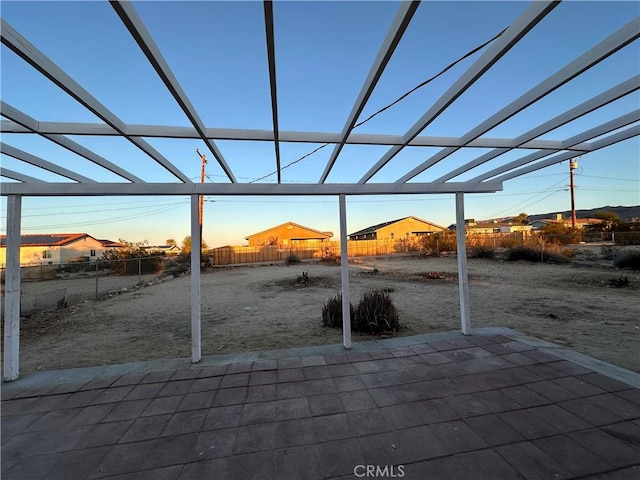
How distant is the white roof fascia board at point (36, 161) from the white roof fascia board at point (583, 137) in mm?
5325

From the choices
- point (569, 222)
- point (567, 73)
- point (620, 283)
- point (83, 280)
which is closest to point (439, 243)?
point (620, 283)

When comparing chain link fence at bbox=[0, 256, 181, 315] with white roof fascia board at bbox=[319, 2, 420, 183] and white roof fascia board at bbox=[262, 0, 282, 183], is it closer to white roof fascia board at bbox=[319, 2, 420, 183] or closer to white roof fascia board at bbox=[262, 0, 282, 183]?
white roof fascia board at bbox=[262, 0, 282, 183]

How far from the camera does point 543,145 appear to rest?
2990 millimetres

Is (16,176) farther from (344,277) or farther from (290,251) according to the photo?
(290,251)

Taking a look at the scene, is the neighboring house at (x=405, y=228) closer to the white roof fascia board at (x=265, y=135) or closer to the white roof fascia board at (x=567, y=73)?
the white roof fascia board at (x=265, y=135)

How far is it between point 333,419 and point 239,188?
2612mm

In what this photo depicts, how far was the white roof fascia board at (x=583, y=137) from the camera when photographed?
233cm

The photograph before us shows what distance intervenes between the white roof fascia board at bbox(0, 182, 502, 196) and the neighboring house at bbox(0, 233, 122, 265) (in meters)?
24.5

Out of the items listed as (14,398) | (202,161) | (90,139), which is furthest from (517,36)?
(202,161)

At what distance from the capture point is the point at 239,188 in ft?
10.8

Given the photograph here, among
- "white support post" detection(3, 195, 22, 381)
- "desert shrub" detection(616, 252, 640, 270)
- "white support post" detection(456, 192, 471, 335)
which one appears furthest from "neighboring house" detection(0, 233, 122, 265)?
"desert shrub" detection(616, 252, 640, 270)

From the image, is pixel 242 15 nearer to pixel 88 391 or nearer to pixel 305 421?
pixel 305 421

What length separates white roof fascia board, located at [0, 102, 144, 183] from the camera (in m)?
1.96

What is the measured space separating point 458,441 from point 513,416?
0.62 metres
